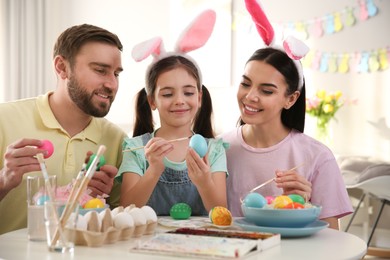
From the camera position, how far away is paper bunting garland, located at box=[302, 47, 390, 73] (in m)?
4.93

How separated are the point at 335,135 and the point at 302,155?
2731mm

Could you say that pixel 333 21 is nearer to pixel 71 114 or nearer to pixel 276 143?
pixel 276 143

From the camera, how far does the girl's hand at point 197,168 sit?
2.00 metres

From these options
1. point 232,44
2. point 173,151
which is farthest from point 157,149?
point 232,44

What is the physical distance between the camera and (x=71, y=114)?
7.89 feet

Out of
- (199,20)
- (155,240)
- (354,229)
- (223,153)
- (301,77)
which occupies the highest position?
(199,20)

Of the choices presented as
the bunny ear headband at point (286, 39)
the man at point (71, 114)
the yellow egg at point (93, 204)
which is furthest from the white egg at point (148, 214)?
the bunny ear headband at point (286, 39)

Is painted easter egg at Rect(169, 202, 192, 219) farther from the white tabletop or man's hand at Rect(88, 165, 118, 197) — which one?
the white tabletop

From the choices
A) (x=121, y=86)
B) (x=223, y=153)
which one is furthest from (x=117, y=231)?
(x=121, y=86)

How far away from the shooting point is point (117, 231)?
160 centimetres

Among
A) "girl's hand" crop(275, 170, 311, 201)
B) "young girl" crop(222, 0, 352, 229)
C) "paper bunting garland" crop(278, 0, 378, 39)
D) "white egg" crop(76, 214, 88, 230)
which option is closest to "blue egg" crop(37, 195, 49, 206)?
"white egg" crop(76, 214, 88, 230)

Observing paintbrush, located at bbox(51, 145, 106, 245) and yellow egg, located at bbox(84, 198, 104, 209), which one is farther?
yellow egg, located at bbox(84, 198, 104, 209)

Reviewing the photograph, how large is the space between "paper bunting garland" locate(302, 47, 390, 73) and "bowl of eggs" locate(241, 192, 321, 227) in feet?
11.1

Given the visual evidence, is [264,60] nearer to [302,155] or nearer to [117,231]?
[302,155]
